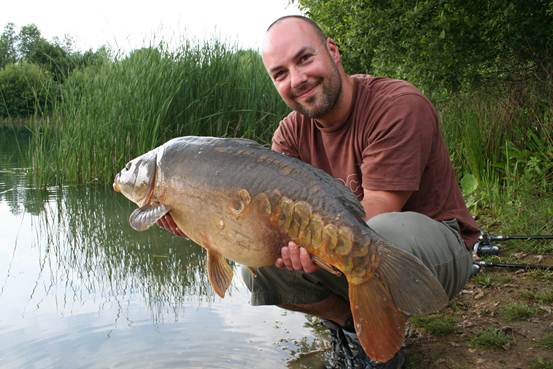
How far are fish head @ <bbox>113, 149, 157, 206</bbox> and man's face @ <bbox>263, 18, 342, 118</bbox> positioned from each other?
0.72m

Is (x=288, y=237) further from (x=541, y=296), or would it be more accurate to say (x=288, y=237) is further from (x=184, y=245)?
(x=184, y=245)

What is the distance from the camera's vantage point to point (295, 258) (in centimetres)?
188

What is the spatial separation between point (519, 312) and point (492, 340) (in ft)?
1.08

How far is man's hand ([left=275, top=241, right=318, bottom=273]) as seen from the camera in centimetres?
185

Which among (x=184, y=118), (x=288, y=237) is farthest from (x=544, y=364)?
(x=184, y=118)

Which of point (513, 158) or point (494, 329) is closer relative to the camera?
point (494, 329)

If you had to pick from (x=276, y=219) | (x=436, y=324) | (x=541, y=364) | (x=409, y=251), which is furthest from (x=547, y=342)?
(x=276, y=219)

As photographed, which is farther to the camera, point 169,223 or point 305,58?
point 305,58

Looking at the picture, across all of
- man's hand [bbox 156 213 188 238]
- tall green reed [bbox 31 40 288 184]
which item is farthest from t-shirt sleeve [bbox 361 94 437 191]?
tall green reed [bbox 31 40 288 184]

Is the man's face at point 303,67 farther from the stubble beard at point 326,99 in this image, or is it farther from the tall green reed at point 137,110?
the tall green reed at point 137,110

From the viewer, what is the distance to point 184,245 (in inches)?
182

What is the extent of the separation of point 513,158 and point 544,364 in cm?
305

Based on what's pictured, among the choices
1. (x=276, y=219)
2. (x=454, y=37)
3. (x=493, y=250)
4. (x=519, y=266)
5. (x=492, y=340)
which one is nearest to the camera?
(x=276, y=219)

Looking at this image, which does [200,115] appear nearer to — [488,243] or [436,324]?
[488,243]
